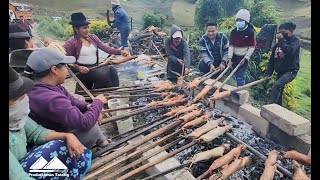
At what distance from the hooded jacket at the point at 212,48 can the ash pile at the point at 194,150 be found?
43 centimetres

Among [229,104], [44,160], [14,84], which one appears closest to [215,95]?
[229,104]

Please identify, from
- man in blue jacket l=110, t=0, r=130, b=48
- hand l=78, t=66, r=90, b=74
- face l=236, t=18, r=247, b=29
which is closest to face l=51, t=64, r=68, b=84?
man in blue jacket l=110, t=0, r=130, b=48

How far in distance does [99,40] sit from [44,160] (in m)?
2.09

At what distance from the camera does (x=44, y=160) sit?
190 centimetres

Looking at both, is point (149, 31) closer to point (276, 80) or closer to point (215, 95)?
point (215, 95)

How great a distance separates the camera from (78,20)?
3.08 meters

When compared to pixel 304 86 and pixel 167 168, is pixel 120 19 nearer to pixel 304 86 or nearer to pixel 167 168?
pixel 167 168

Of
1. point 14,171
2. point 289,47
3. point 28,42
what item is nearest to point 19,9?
point 28,42

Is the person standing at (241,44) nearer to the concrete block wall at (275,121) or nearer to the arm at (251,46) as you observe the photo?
the arm at (251,46)

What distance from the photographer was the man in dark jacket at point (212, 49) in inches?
140

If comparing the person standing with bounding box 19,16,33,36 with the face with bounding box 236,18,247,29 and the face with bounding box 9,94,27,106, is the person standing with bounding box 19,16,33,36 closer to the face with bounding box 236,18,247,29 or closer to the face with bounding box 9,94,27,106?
the face with bounding box 9,94,27,106

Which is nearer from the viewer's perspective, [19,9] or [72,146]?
[72,146]

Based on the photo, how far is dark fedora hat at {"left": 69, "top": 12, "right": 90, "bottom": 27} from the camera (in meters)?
3.00

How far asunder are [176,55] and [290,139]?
1.95m
